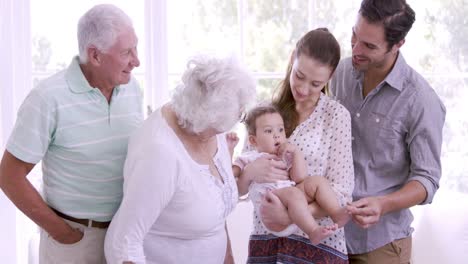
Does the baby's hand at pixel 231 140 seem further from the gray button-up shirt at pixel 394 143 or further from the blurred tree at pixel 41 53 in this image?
the blurred tree at pixel 41 53

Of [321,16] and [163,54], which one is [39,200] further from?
[321,16]

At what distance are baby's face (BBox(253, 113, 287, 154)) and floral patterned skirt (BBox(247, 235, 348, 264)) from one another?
0.33m

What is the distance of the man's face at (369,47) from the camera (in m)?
2.40

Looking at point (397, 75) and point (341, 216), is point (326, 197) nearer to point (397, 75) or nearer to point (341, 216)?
point (341, 216)

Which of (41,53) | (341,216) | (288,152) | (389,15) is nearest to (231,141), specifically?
(288,152)

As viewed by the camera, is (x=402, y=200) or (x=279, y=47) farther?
(x=279, y=47)

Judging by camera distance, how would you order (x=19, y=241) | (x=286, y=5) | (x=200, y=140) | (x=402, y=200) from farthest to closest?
(x=286, y=5), (x=19, y=241), (x=402, y=200), (x=200, y=140)

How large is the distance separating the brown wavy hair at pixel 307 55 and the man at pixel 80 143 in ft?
1.85

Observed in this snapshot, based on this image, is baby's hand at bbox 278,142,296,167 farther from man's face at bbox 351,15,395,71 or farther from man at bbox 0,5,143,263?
man at bbox 0,5,143,263

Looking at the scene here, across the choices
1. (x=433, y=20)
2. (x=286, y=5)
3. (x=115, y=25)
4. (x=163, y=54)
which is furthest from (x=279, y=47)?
(x=115, y=25)

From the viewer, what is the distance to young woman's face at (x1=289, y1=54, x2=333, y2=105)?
2.33m

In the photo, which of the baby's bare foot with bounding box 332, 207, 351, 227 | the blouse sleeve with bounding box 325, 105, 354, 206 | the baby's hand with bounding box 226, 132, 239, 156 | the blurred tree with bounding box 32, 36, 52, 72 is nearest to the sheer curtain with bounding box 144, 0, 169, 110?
the blurred tree with bounding box 32, 36, 52, 72

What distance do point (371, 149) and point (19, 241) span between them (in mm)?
2172

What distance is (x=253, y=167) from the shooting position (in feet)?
8.03
